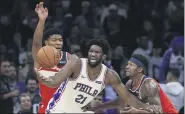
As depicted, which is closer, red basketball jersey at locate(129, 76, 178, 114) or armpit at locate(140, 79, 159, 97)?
armpit at locate(140, 79, 159, 97)

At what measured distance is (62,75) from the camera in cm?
885

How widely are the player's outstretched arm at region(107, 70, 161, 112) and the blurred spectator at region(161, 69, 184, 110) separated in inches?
76.5

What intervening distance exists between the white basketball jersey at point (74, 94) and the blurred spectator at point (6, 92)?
105 inches

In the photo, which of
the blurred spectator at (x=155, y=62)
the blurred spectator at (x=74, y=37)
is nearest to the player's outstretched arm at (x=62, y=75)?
the blurred spectator at (x=155, y=62)

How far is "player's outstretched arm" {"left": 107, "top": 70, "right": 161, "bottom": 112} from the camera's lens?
9.47 metres

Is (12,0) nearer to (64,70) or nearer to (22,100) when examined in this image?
(22,100)

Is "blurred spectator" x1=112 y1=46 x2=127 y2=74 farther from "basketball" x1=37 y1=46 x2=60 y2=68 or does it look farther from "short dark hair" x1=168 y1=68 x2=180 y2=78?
"basketball" x1=37 y1=46 x2=60 y2=68

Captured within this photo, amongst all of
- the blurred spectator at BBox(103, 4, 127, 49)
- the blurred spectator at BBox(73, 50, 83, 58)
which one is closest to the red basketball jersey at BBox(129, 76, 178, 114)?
the blurred spectator at BBox(73, 50, 83, 58)

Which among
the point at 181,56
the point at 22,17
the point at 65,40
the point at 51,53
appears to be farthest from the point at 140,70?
the point at 22,17

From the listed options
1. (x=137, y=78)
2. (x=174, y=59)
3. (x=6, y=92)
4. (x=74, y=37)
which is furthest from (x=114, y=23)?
(x=137, y=78)

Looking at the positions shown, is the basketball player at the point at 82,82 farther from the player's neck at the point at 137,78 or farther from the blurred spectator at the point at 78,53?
the blurred spectator at the point at 78,53

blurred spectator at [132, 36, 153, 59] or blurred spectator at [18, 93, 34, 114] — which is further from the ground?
blurred spectator at [132, 36, 153, 59]

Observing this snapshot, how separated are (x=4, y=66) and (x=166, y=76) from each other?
2.78 metres

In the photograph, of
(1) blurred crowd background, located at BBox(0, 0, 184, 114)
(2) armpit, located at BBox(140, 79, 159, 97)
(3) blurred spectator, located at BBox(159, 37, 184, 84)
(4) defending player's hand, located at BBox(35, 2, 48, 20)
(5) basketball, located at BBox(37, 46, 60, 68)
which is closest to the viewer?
(5) basketball, located at BBox(37, 46, 60, 68)
